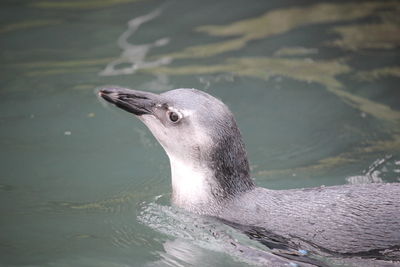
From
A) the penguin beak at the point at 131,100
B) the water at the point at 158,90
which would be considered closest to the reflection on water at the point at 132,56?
the water at the point at 158,90

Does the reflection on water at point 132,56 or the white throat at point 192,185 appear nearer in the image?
the white throat at point 192,185

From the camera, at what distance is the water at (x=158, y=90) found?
6.07 m

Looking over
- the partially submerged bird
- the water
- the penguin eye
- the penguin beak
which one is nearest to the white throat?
the partially submerged bird

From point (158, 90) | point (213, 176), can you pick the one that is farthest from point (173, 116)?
point (158, 90)

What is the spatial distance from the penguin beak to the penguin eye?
0.17 metres

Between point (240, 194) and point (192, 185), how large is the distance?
42cm

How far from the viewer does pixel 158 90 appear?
29.0ft

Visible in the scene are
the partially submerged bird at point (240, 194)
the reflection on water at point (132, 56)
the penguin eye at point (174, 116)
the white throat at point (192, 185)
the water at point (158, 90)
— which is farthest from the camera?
the reflection on water at point (132, 56)

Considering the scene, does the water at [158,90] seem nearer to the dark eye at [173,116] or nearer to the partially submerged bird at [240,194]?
the partially submerged bird at [240,194]

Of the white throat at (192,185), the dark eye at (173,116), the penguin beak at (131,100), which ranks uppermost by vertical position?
the penguin beak at (131,100)

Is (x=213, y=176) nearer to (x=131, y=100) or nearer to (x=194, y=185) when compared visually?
(x=194, y=185)

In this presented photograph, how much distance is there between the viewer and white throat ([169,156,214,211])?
589 cm

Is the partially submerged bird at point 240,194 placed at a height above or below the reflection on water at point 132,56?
below

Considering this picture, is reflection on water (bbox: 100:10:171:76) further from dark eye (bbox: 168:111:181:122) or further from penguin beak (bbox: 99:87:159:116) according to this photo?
dark eye (bbox: 168:111:181:122)
